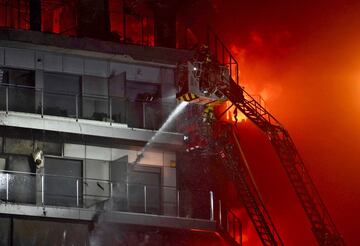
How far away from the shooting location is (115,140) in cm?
4381

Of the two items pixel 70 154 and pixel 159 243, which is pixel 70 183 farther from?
pixel 159 243

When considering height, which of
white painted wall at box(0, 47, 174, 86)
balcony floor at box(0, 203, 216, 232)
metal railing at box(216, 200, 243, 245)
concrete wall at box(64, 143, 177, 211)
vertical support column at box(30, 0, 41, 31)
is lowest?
balcony floor at box(0, 203, 216, 232)

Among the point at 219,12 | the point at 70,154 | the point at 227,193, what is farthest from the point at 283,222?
the point at 70,154

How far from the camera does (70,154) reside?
4288 centimetres

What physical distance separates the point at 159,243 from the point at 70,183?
13.6 ft

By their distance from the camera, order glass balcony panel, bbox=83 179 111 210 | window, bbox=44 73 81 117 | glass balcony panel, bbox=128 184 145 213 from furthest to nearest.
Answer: glass balcony panel, bbox=128 184 145 213, window, bbox=44 73 81 117, glass balcony panel, bbox=83 179 111 210

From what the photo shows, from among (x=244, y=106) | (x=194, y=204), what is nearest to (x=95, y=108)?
(x=194, y=204)

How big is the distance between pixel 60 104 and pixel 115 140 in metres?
2.51

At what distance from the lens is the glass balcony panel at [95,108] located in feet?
143

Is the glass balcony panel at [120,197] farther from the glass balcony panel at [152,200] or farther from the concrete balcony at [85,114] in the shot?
the concrete balcony at [85,114]

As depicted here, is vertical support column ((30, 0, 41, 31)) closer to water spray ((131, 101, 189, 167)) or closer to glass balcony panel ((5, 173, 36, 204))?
water spray ((131, 101, 189, 167))

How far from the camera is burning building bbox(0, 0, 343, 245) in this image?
41625 mm

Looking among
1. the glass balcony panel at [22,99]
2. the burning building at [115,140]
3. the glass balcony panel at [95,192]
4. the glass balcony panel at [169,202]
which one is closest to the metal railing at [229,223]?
the burning building at [115,140]

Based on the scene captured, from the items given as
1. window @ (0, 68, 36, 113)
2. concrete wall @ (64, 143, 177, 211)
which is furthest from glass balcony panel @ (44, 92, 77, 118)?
concrete wall @ (64, 143, 177, 211)
